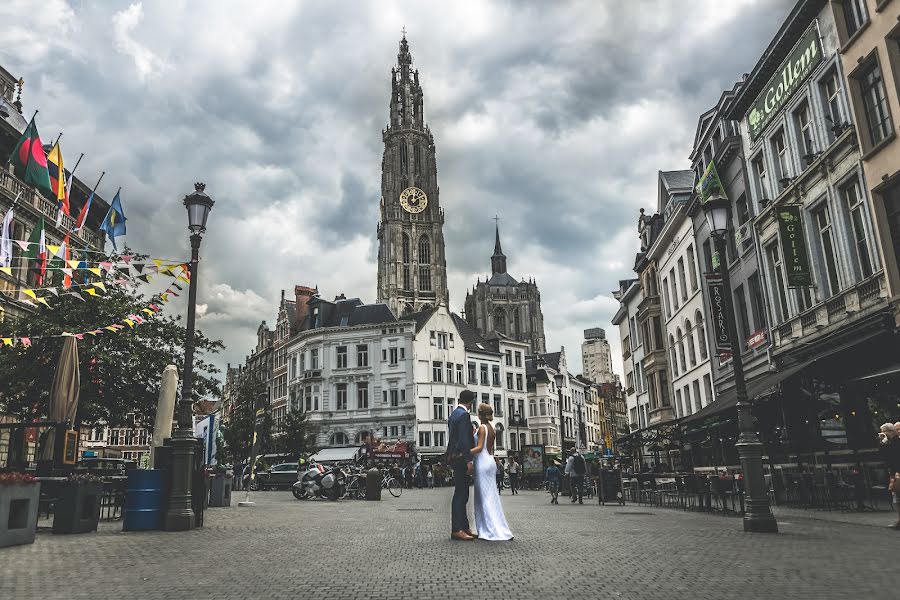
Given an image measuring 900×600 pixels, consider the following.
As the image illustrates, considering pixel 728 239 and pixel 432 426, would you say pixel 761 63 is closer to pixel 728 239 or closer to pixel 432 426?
pixel 728 239

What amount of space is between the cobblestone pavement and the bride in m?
0.32

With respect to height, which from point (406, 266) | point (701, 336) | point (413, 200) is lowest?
point (701, 336)

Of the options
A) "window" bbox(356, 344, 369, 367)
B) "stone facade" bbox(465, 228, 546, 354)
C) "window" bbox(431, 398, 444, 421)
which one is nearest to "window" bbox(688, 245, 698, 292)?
"window" bbox(431, 398, 444, 421)

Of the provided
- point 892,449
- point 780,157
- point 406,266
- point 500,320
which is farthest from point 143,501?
point 500,320

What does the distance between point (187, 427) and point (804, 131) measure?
1937 centimetres

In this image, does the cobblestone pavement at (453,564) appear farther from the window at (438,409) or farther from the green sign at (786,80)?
the window at (438,409)

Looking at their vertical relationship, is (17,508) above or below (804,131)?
below

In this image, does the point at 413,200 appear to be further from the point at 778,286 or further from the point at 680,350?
the point at 778,286

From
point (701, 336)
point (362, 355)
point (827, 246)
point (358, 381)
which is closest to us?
point (827, 246)

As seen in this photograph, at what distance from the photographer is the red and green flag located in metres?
19.2

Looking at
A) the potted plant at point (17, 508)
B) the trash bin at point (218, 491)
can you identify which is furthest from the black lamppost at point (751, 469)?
the trash bin at point (218, 491)

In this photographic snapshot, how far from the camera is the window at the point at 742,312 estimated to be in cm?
2594

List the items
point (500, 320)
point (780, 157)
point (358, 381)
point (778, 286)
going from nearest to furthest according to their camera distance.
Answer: point (780, 157)
point (778, 286)
point (358, 381)
point (500, 320)

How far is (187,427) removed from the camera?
1159cm
